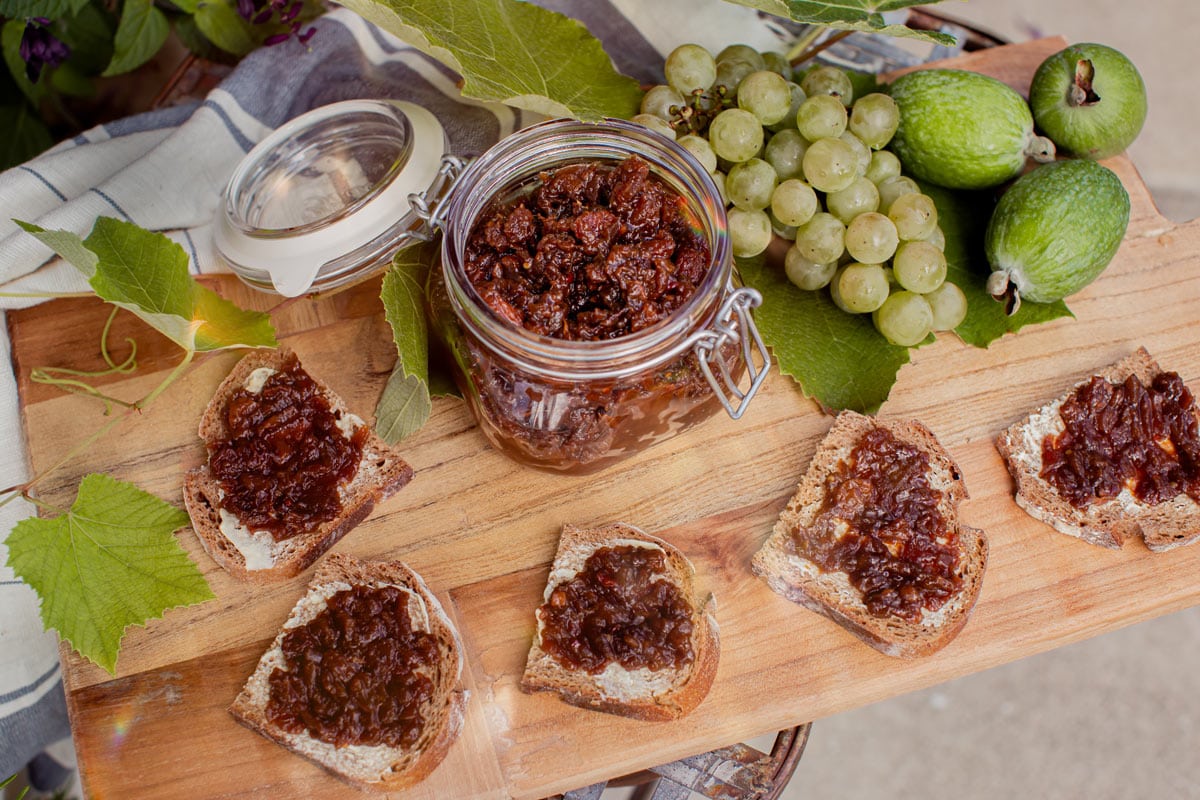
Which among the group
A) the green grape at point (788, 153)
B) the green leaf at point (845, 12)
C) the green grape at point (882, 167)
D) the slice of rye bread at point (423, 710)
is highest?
the green leaf at point (845, 12)

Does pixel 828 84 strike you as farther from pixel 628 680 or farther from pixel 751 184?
pixel 628 680

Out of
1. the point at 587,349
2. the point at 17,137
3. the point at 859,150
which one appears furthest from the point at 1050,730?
the point at 17,137

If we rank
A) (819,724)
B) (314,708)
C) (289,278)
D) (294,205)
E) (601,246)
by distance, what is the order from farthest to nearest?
(819,724)
(294,205)
(289,278)
(314,708)
(601,246)

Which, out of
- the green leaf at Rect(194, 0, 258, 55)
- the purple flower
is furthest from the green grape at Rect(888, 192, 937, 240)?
the purple flower

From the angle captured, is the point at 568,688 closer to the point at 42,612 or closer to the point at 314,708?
the point at 314,708

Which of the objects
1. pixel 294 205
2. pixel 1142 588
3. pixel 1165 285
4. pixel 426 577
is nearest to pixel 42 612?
pixel 426 577

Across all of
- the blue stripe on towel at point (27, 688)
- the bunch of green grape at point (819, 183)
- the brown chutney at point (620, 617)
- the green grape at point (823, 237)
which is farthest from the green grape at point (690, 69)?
the blue stripe on towel at point (27, 688)

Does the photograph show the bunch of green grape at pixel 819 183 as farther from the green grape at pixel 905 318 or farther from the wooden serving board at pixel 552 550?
the wooden serving board at pixel 552 550
